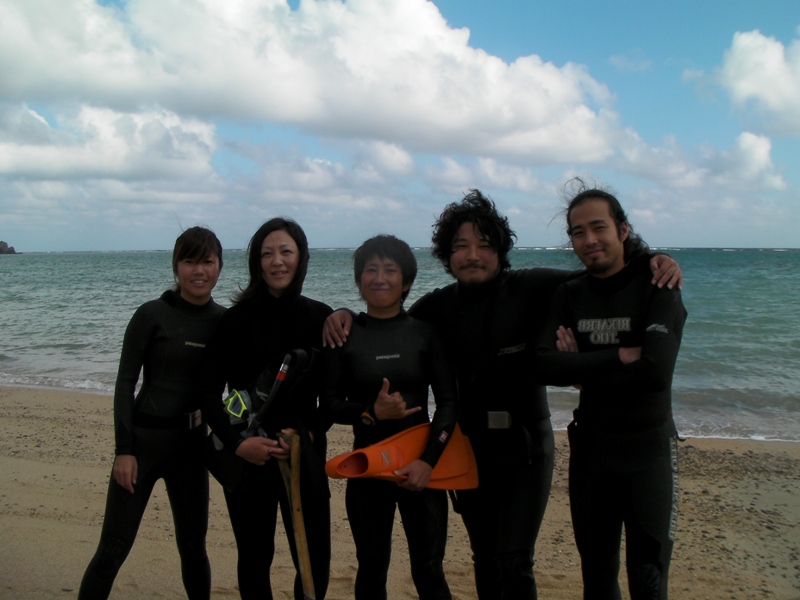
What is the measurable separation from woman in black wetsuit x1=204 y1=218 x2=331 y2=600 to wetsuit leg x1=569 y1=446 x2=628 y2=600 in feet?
3.69

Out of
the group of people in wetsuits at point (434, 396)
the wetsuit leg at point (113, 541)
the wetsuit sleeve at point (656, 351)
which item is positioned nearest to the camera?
the wetsuit sleeve at point (656, 351)

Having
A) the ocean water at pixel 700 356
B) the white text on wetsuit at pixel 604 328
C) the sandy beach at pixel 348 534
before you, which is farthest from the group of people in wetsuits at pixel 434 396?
the sandy beach at pixel 348 534

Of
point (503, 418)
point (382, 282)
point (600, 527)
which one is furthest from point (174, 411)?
point (600, 527)

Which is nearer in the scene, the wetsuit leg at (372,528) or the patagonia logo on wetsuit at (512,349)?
the wetsuit leg at (372,528)

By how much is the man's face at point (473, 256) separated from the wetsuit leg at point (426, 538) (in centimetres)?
100

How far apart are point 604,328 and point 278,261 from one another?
4.89 feet

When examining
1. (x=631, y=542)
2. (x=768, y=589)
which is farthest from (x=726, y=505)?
(x=631, y=542)

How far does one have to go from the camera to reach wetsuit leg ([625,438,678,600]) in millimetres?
2457

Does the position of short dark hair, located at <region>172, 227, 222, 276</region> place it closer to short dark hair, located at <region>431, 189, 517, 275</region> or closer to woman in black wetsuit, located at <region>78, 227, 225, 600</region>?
woman in black wetsuit, located at <region>78, 227, 225, 600</region>

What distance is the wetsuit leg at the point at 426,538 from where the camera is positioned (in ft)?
8.46

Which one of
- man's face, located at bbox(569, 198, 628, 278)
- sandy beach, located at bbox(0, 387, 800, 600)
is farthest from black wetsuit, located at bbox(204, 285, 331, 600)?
man's face, located at bbox(569, 198, 628, 278)

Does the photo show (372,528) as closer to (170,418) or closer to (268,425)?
(268,425)

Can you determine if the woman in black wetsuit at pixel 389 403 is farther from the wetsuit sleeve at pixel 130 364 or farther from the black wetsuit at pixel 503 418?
the wetsuit sleeve at pixel 130 364

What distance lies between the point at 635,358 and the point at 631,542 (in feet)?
2.50
